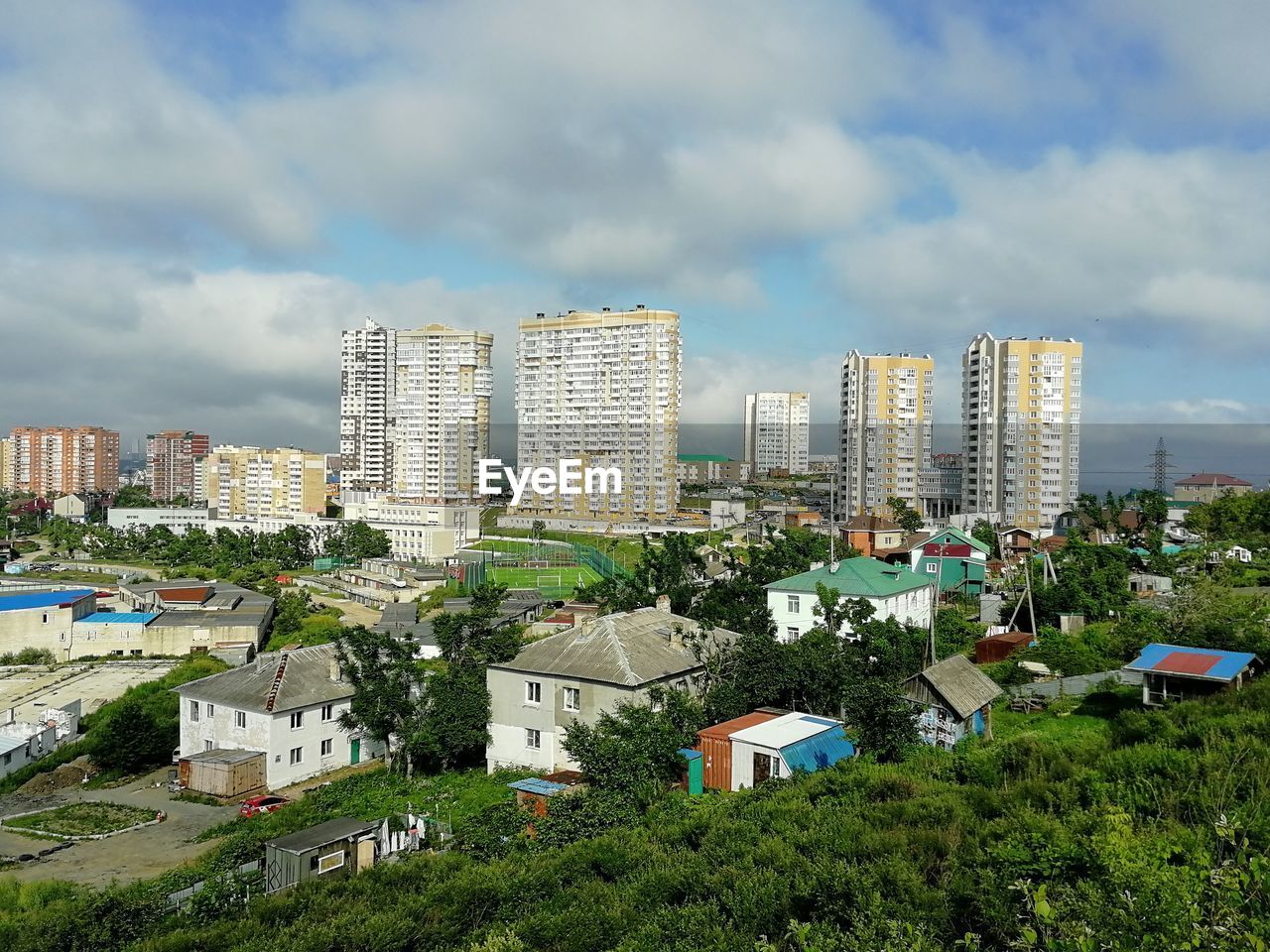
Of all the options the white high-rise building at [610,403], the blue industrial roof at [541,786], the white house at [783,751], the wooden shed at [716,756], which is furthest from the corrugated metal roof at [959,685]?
the white high-rise building at [610,403]

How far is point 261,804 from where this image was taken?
13.1 m

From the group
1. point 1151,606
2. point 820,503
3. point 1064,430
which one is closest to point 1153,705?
point 1151,606

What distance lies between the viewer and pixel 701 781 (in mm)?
11359

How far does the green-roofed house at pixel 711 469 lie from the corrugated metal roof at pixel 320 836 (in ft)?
286

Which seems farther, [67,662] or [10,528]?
[10,528]

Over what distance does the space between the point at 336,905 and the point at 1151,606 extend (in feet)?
55.3

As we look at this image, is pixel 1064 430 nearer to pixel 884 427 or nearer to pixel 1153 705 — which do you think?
pixel 884 427

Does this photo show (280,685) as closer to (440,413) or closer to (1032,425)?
(1032,425)

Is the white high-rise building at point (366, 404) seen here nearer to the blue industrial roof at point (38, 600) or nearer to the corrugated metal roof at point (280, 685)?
the blue industrial roof at point (38, 600)

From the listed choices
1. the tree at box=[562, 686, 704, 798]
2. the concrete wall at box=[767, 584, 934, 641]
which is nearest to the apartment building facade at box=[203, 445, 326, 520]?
the concrete wall at box=[767, 584, 934, 641]

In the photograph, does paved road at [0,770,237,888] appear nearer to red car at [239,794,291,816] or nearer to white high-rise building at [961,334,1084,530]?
red car at [239,794,291,816]

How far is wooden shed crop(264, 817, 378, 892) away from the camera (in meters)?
8.50

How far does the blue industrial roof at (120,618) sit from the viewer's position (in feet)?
91.9

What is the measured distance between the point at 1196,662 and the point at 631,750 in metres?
7.13
